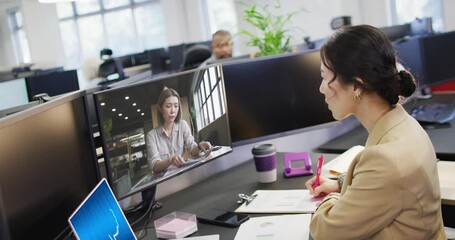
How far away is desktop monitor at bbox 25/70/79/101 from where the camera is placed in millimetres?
3244

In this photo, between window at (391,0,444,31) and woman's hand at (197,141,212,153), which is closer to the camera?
woman's hand at (197,141,212,153)

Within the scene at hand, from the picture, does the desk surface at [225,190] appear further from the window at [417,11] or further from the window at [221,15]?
the window at [221,15]

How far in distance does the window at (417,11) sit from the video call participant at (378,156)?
4.57 meters

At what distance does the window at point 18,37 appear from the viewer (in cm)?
→ 870

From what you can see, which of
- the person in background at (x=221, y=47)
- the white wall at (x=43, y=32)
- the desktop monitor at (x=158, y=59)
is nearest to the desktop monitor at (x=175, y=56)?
the desktop monitor at (x=158, y=59)

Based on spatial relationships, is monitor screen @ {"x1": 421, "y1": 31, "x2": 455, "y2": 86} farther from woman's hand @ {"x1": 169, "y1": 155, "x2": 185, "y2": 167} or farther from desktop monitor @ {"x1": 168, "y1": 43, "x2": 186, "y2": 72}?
desktop monitor @ {"x1": 168, "y1": 43, "x2": 186, "y2": 72}

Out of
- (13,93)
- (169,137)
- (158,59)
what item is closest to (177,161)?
(169,137)

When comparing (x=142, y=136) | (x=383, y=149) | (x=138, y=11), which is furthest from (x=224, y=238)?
(x=138, y=11)

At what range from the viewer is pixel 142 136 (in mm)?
1571

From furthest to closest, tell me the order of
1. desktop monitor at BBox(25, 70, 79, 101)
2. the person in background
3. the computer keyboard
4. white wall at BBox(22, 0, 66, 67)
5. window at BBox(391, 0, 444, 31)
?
white wall at BBox(22, 0, 66, 67)
window at BBox(391, 0, 444, 31)
the person in background
desktop monitor at BBox(25, 70, 79, 101)
the computer keyboard

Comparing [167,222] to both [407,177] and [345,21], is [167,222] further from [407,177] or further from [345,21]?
[345,21]

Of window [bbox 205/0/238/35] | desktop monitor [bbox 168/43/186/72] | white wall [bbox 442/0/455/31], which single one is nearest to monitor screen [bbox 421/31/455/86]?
white wall [bbox 442/0/455/31]

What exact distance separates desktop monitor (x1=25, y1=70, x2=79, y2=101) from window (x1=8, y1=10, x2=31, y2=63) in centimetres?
571

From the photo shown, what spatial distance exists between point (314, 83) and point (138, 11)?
7290 mm
